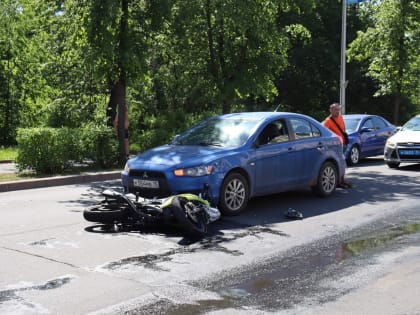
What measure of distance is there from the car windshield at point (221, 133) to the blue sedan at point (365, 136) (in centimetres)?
775

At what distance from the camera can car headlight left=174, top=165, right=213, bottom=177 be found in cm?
825

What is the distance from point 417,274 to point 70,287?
133 inches

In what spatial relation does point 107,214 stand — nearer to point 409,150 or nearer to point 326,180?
point 326,180

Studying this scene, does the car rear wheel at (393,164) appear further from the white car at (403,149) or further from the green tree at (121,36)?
the green tree at (121,36)

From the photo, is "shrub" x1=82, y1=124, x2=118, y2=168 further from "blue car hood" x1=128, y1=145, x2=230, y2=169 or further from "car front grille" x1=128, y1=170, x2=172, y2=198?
"car front grille" x1=128, y1=170, x2=172, y2=198

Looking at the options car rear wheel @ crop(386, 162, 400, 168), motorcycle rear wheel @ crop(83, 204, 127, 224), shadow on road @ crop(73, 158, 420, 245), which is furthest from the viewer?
car rear wheel @ crop(386, 162, 400, 168)

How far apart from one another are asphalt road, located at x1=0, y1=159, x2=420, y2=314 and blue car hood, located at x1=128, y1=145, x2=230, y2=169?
96cm

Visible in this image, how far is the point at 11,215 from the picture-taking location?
9.04 metres

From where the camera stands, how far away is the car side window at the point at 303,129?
10.1 m

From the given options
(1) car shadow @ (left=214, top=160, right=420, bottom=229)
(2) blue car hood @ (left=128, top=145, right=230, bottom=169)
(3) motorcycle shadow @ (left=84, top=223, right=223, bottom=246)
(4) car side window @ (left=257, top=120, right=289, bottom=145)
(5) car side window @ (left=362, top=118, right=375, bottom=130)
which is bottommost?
(3) motorcycle shadow @ (left=84, top=223, right=223, bottom=246)

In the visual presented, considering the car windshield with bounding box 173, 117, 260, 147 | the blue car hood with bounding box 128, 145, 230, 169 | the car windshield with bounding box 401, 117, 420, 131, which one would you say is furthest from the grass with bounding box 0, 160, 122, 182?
the car windshield with bounding box 401, 117, 420, 131

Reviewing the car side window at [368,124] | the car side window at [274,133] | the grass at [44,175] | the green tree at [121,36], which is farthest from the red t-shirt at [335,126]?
the car side window at [368,124]

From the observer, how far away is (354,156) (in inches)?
674

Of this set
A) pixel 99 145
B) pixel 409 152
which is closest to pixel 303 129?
pixel 409 152
